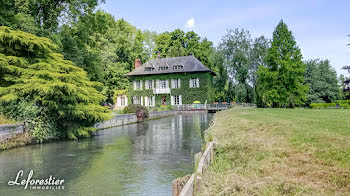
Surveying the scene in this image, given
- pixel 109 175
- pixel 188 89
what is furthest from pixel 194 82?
pixel 109 175

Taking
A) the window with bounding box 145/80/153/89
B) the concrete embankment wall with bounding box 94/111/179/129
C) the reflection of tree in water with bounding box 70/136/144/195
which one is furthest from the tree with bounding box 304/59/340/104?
the reflection of tree in water with bounding box 70/136/144/195

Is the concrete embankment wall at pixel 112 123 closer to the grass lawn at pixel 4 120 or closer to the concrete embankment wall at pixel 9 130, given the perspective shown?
the concrete embankment wall at pixel 9 130

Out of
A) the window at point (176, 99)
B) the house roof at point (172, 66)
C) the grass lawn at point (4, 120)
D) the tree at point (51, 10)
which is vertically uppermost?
the tree at point (51, 10)

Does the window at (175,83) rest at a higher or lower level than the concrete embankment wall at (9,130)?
higher

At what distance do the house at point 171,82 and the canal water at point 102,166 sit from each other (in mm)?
27153

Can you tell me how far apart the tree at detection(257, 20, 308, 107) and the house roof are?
37.3ft

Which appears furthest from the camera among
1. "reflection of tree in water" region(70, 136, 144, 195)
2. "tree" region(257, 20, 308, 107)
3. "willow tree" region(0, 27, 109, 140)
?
"tree" region(257, 20, 308, 107)

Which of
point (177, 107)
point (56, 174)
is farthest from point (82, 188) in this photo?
point (177, 107)

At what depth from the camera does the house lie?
37812mm

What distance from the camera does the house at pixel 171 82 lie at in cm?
3781

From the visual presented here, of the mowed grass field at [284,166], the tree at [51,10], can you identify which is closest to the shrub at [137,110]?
the tree at [51,10]

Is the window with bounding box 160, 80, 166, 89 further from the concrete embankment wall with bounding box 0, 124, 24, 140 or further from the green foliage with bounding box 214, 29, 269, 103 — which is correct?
the concrete embankment wall with bounding box 0, 124, 24, 140

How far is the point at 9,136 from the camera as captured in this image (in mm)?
10664

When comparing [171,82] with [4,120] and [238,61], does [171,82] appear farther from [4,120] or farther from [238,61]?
[4,120]
